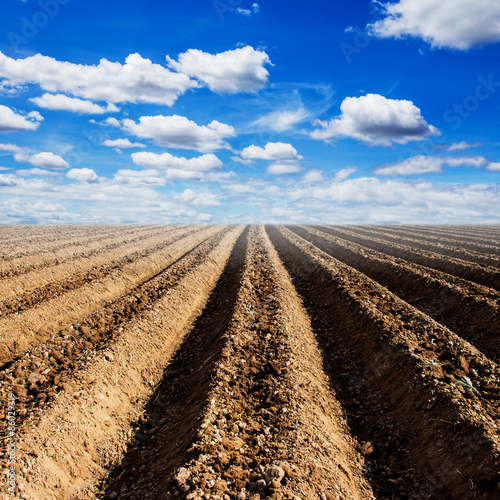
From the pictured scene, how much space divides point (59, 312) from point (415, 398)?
28.8 ft

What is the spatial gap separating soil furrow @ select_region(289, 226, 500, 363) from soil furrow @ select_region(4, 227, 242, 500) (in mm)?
7306

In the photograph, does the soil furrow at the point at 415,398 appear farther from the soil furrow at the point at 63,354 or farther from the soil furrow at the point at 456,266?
the soil furrow at the point at 456,266

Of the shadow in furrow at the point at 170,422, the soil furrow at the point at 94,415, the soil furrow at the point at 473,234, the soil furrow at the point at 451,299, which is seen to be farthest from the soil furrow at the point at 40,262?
the soil furrow at the point at 473,234

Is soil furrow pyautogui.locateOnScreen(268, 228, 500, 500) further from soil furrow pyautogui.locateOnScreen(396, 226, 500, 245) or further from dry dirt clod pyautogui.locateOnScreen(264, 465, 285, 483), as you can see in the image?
soil furrow pyautogui.locateOnScreen(396, 226, 500, 245)

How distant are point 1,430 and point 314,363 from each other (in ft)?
17.3

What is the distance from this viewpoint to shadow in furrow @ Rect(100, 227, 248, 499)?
4.26 metres

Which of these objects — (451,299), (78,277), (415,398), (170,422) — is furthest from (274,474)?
(78,277)

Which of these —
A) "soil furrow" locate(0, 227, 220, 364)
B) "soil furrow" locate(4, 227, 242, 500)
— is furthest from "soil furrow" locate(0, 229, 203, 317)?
"soil furrow" locate(4, 227, 242, 500)

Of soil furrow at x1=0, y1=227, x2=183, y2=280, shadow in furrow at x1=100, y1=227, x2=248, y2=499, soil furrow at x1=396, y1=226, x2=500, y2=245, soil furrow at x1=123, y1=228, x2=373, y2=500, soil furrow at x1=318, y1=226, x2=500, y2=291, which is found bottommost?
shadow in furrow at x1=100, y1=227, x2=248, y2=499

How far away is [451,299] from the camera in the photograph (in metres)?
10.2

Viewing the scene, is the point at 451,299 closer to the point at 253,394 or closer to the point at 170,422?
the point at 253,394

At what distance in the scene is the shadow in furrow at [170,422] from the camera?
4262 millimetres

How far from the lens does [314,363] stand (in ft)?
23.1

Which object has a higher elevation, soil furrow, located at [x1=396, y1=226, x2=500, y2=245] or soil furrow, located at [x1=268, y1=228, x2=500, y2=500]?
soil furrow, located at [x1=396, y1=226, x2=500, y2=245]
